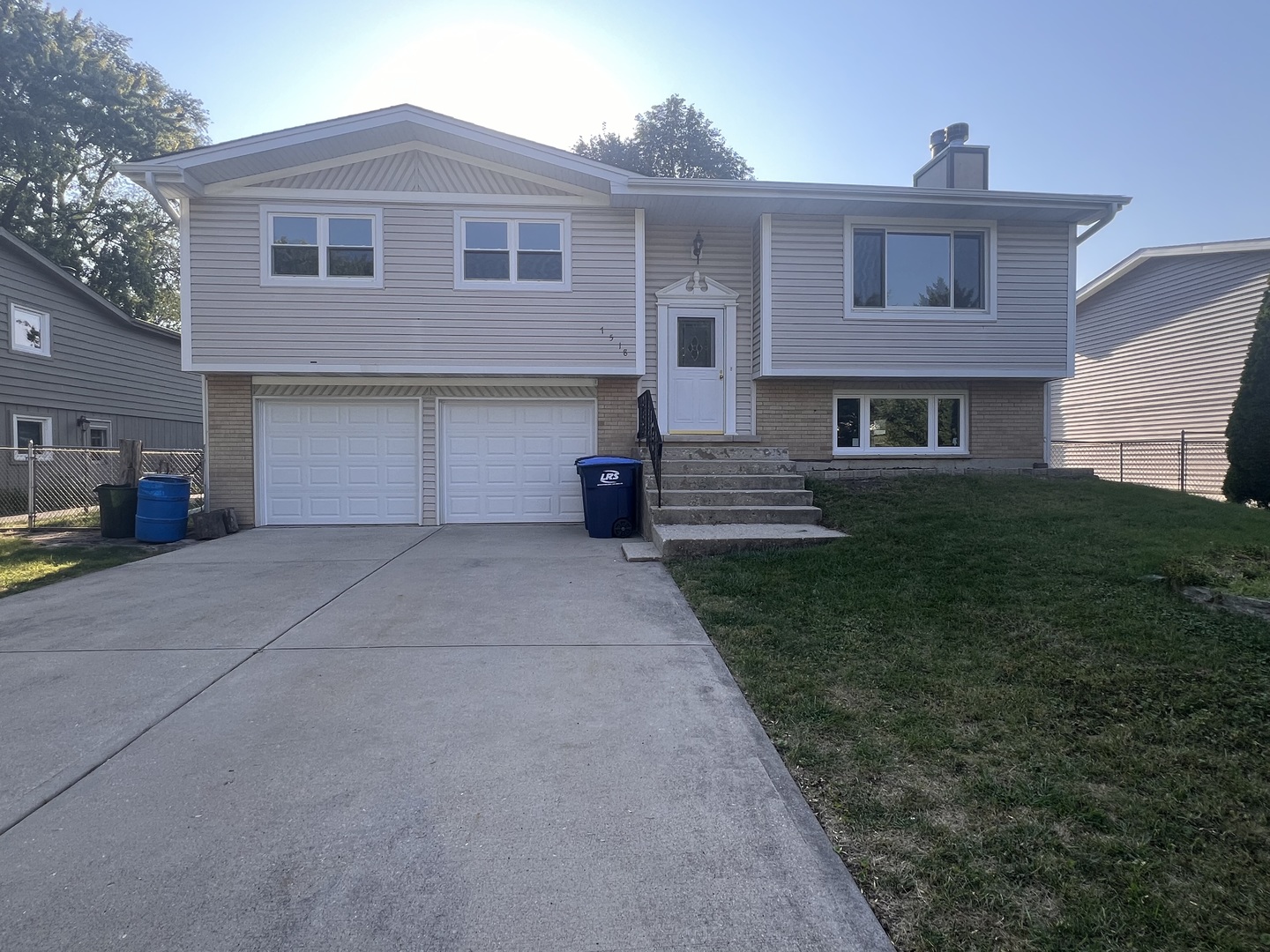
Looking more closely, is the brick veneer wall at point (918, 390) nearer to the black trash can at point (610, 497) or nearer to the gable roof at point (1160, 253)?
the black trash can at point (610, 497)

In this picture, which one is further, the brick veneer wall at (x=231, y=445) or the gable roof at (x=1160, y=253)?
the gable roof at (x=1160, y=253)

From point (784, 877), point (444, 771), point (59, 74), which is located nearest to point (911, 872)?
point (784, 877)

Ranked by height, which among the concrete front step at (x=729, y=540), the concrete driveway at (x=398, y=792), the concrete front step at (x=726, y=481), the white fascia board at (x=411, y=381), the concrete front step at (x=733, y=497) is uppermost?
the white fascia board at (x=411, y=381)

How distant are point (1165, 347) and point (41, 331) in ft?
82.4

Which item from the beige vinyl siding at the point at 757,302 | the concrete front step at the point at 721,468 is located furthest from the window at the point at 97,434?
the beige vinyl siding at the point at 757,302

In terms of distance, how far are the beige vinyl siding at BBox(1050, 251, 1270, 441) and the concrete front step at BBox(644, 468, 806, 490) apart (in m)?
10.1

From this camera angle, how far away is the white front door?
37.6ft

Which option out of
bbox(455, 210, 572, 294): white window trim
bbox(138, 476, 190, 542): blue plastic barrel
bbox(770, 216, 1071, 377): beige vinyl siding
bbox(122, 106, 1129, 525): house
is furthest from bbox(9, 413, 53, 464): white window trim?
bbox(770, 216, 1071, 377): beige vinyl siding

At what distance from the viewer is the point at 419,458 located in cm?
1104

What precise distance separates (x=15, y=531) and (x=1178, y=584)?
49.4ft

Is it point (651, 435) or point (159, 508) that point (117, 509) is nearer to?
point (159, 508)

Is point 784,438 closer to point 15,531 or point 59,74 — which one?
point 15,531

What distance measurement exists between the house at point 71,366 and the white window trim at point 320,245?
7.23 m

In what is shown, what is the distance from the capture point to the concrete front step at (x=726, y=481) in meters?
9.21
